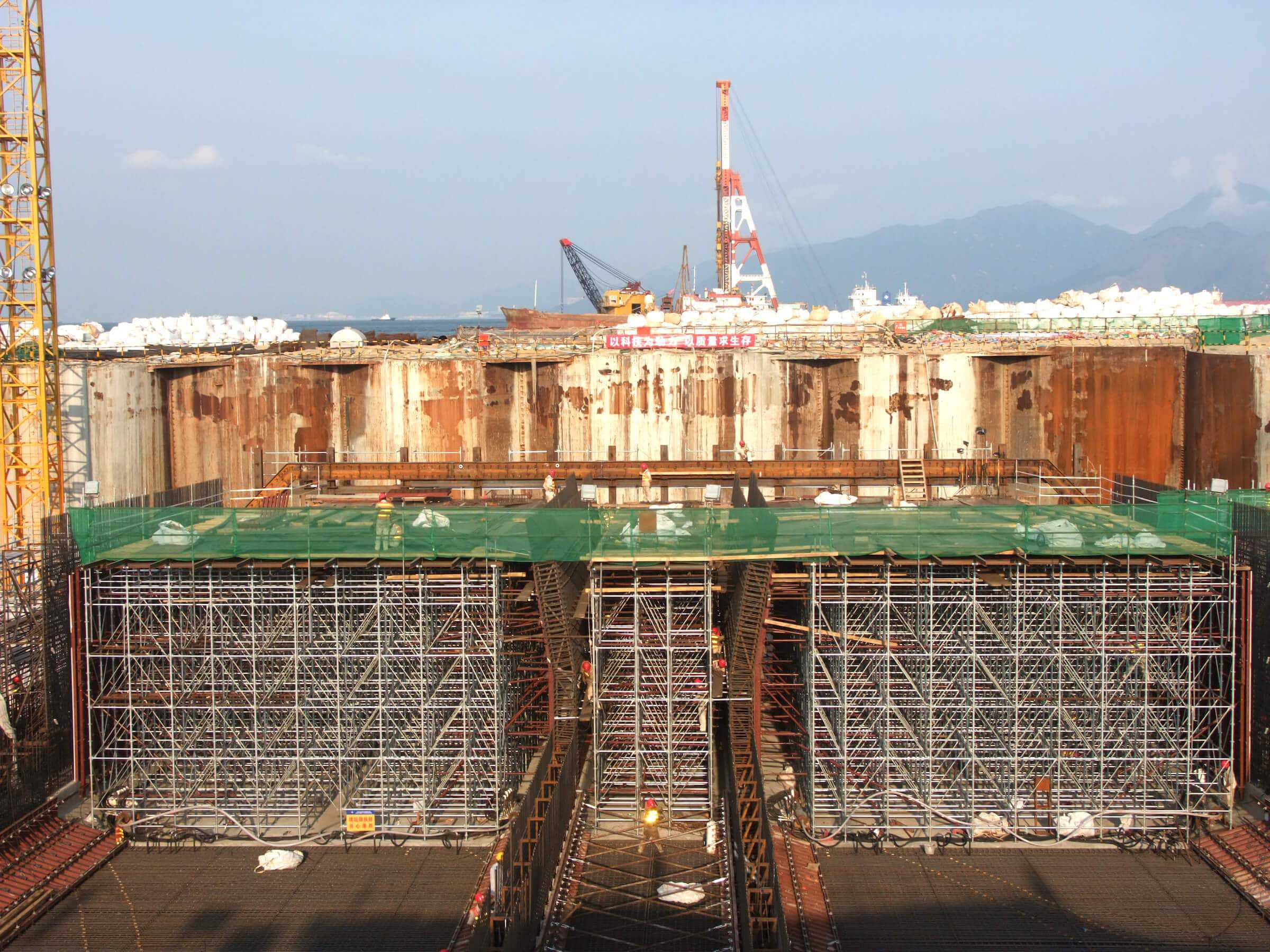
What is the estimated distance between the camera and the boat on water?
75.9 m

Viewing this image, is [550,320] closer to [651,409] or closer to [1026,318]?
[1026,318]

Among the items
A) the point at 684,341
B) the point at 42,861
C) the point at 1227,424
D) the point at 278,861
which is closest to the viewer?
the point at 42,861

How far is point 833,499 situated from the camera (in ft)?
89.7

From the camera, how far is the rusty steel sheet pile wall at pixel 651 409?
1332 inches

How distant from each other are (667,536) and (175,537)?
8.75m

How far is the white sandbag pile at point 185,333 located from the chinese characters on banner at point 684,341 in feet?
68.9

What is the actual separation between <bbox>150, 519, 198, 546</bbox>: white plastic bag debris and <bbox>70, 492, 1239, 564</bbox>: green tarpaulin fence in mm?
26

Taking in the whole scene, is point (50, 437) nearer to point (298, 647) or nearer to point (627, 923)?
point (298, 647)

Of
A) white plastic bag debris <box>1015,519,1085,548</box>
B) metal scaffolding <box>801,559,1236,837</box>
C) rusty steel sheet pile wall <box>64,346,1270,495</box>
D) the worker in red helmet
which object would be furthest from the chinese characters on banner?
the worker in red helmet

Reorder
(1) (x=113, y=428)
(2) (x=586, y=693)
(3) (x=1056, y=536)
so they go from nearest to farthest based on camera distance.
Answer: (3) (x=1056, y=536)
(2) (x=586, y=693)
(1) (x=113, y=428)

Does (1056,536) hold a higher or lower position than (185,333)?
lower

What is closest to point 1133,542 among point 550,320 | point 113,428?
point 113,428

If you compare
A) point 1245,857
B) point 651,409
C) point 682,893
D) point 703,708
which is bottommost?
point 682,893

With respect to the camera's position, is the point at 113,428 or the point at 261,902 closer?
the point at 261,902
